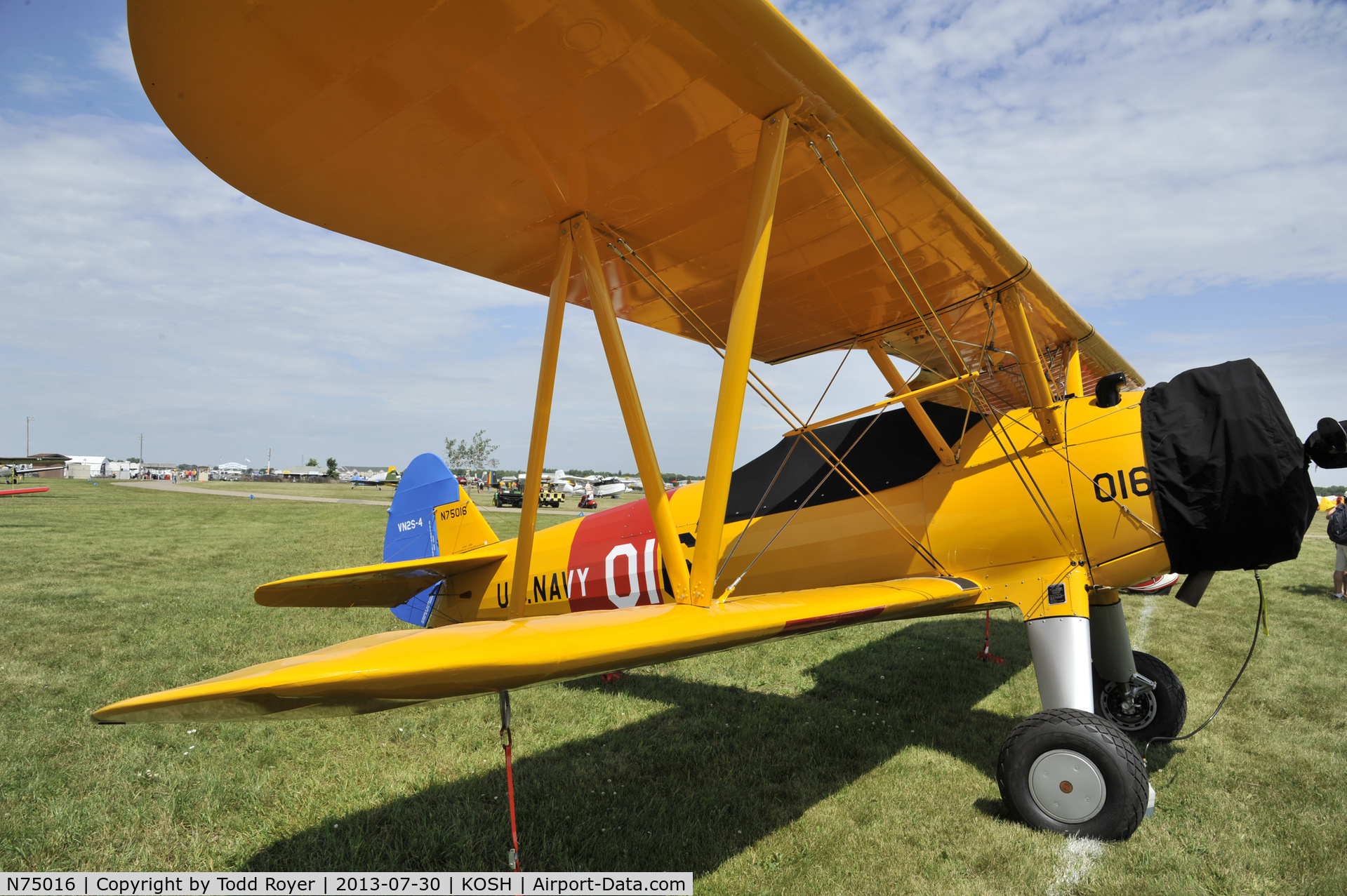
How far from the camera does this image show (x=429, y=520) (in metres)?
6.07

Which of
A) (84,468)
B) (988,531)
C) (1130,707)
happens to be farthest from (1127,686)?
(84,468)

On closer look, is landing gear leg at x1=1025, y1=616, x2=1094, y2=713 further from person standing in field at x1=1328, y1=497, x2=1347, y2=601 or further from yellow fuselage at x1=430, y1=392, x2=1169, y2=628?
person standing in field at x1=1328, y1=497, x2=1347, y2=601

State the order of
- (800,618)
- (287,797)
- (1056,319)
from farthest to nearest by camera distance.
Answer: (1056,319), (287,797), (800,618)

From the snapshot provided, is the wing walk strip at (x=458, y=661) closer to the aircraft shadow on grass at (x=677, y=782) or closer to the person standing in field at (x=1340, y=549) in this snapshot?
the aircraft shadow on grass at (x=677, y=782)

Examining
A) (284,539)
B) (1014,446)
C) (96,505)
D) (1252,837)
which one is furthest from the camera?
(96,505)

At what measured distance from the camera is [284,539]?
15117mm

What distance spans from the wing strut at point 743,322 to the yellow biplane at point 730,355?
12 mm

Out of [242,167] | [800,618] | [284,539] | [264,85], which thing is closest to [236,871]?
[800,618]

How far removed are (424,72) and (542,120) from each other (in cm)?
46

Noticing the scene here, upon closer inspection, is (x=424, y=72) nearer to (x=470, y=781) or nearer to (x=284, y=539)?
(x=470, y=781)

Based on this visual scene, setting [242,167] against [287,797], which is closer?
[242,167]

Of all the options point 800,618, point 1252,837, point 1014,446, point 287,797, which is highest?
point 1014,446

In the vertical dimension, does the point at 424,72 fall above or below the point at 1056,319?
above

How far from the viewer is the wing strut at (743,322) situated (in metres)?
2.46
